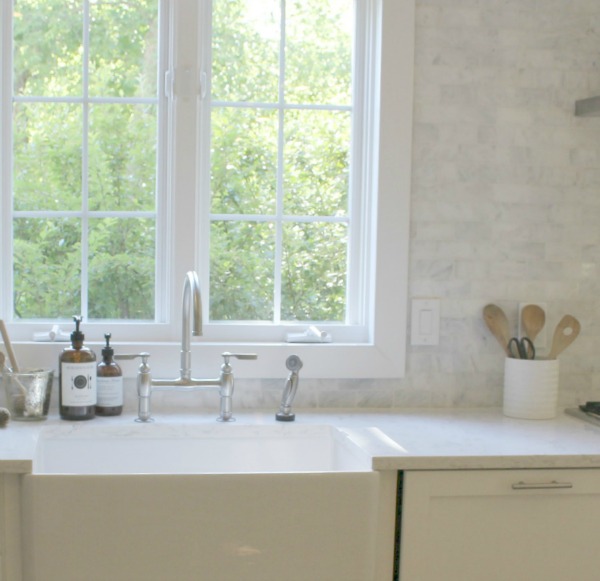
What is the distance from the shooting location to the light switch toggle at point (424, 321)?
106 inches

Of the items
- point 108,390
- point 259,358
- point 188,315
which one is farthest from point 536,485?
point 108,390

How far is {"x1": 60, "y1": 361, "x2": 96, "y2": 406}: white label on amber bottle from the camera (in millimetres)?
2385

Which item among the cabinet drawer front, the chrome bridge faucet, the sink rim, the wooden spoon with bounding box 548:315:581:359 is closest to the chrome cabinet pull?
the cabinet drawer front

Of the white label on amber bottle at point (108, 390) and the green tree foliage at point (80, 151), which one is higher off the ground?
the green tree foliage at point (80, 151)

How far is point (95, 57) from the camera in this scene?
2.63 metres

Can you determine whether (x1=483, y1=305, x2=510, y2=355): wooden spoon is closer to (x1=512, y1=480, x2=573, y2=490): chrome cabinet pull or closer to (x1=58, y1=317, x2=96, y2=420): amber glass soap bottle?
(x1=512, y1=480, x2=573, y2=490): chrome cabinet pull

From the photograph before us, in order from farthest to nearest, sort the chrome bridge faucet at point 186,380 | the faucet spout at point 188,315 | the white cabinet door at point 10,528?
the chrome bridge faucet at point 186,380, the faucet spout at point 188,315, the white cabinet door at point 10,528

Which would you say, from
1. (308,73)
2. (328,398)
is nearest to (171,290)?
(328,398)

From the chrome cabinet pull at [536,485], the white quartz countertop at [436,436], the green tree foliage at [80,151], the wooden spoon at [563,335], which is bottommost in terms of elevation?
the chrome cabinet pull at [536,485]

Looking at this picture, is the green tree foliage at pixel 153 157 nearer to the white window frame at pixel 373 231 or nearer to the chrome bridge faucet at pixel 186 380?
the white window frame at pixel 373 231

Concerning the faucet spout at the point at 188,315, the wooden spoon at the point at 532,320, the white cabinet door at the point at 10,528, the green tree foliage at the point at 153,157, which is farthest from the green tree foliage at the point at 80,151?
the wooden spoon at the point at 532,320

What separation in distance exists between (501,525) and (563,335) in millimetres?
698

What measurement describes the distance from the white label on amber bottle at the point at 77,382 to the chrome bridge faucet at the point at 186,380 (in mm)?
97

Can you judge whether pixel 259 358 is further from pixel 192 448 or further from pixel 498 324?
pixel 498 324
